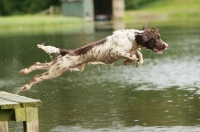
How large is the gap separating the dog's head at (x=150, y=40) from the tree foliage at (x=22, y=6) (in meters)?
62.2

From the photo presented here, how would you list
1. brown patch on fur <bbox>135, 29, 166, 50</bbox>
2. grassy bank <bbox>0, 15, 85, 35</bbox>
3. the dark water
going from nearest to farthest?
1. brown patch on fur <bbox>135, 29, 166, 50</bbox>
2. the dark water
3. grassy bank <bbox>0, 15, 85, 35</bbox>

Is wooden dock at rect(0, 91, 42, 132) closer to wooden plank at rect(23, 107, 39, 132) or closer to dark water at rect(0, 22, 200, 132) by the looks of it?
wooden plank at rect(23, 107, 39, 132)

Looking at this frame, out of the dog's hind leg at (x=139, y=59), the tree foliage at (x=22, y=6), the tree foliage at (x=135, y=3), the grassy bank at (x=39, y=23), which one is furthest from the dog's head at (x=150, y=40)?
the tree foliage at (x=135, y=3)

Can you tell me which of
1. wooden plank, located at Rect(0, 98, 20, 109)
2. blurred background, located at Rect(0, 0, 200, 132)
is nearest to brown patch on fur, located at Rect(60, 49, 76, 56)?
wooden plank, located at Rect(0, 98, 20, 109)

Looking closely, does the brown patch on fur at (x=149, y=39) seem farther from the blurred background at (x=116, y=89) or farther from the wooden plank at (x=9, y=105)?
the blurred background at (x=116, y=89)

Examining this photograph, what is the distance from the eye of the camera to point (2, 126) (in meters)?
12.7

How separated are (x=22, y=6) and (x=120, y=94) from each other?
185ft

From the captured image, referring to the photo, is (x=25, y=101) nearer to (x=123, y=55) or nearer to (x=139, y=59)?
(x=123, y=55)

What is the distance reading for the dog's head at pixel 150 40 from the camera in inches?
457

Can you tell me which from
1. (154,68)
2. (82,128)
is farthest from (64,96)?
(154,68)

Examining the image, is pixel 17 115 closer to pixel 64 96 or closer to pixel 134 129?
pixel 134 129

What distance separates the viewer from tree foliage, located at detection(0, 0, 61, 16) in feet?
243

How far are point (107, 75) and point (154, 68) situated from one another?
2.30 m

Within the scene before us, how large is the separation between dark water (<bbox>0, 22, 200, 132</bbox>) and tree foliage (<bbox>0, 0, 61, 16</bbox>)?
40.4 m
